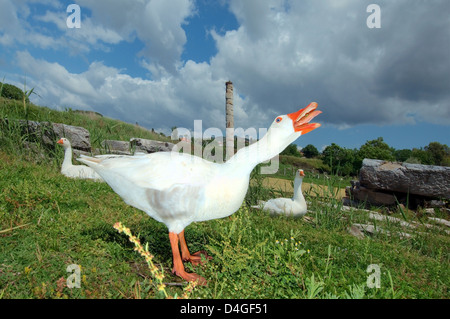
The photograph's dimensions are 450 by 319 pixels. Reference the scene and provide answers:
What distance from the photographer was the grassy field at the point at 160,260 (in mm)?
2270

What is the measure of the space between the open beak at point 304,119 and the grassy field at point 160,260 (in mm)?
1229

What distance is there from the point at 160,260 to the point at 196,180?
120cm

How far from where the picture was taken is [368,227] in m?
5.82

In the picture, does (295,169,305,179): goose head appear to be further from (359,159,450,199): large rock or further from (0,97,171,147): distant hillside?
(0,97,171,147): distant hillside

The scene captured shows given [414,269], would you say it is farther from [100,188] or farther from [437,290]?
[100,188]

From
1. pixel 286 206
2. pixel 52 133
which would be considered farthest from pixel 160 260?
pixel 52 133

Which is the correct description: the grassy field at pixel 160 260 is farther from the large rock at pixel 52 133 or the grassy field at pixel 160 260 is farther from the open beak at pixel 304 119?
the large rock at pixel 52 133

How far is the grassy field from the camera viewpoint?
2270mm

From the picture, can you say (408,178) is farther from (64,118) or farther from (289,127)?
(64,118)

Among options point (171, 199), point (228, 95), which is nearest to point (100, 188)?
point (171, 199)

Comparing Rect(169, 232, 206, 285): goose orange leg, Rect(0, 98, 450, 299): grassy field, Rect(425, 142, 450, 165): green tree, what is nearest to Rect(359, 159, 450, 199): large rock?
Rect(0, 98, 450, 299): grassy field

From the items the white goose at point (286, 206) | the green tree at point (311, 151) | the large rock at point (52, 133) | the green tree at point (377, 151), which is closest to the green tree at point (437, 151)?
the green tree at point (377, 151)

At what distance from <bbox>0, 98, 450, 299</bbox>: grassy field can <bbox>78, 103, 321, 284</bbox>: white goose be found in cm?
41
